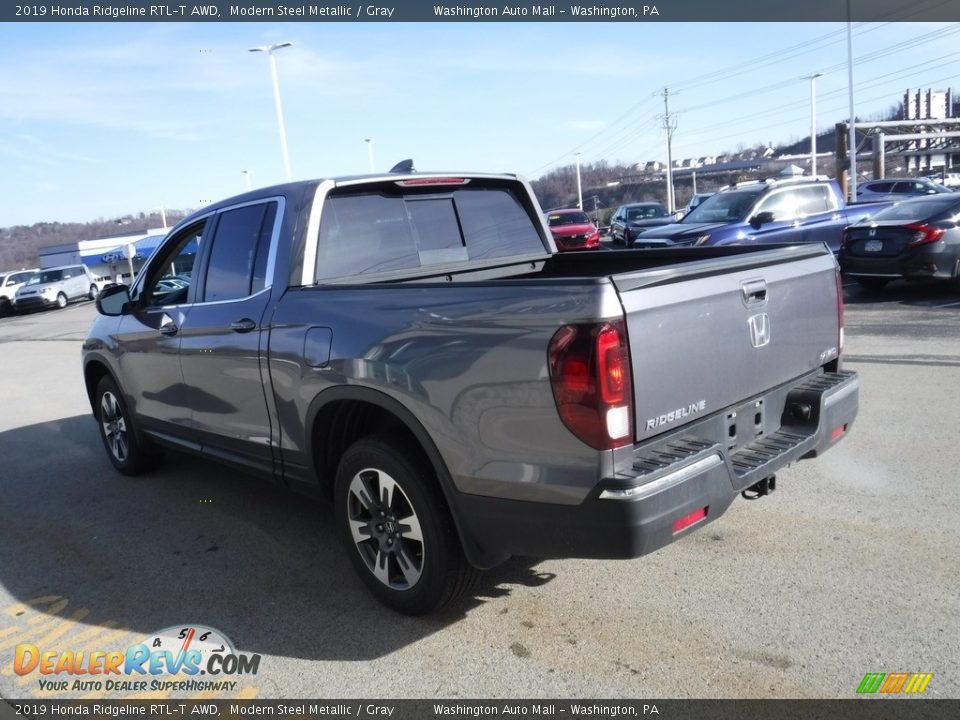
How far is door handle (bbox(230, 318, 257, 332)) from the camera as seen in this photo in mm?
4152

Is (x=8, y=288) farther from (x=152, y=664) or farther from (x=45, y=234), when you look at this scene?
(x=45, y=234)

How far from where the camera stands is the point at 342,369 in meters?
3.53

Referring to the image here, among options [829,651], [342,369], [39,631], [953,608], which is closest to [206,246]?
[342,369]

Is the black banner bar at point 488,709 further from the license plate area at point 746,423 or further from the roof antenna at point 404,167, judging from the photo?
the roof antenna at point 404,167

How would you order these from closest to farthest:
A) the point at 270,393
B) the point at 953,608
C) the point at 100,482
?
the point at 953,608
the point at 270,393
the point at 100,482

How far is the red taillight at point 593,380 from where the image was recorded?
106 inches

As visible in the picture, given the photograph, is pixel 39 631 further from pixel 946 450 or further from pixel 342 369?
pixel 946 450

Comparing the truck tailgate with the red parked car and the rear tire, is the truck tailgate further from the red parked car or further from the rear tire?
the red parked car

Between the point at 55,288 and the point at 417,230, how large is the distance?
3378cm

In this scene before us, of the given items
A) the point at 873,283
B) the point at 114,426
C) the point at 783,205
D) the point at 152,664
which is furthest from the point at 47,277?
the point at 152,664

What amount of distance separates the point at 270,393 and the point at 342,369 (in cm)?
74

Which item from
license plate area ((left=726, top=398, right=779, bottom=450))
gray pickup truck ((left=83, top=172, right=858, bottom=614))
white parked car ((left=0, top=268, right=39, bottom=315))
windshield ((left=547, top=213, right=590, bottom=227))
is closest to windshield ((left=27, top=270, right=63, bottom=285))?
white parked car ((left=0, top=268, right=39, bottom=315))

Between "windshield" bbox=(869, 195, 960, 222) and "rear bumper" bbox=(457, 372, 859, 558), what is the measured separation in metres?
10.5

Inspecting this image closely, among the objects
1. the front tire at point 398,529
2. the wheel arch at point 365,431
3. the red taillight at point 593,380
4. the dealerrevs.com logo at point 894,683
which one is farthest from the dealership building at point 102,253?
the dealerrevs.com logo at point 894,683
